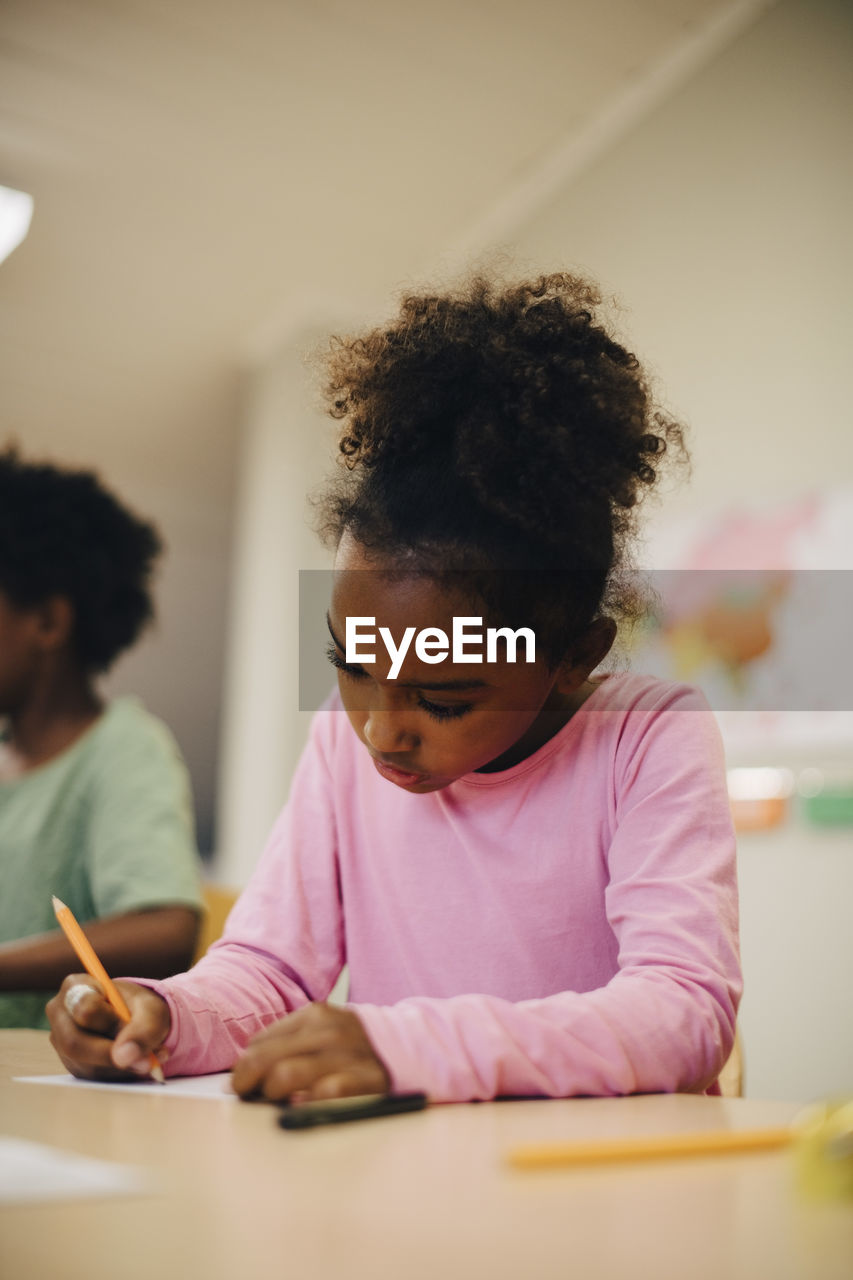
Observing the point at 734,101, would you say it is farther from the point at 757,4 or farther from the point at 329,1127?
the point at 329,1127

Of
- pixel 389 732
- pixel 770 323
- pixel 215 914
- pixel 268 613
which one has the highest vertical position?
pixel 770 323

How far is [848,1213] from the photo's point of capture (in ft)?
1.20

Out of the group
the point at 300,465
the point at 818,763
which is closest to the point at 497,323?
the point at 818,763

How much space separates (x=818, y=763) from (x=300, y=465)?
2105 millimetres

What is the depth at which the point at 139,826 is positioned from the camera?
1256mm

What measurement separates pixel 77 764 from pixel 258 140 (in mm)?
1881

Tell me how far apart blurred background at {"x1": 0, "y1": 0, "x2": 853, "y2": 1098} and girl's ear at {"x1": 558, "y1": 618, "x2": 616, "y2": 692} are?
0.35 meters

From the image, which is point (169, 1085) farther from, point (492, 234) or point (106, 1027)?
point (492, 234)

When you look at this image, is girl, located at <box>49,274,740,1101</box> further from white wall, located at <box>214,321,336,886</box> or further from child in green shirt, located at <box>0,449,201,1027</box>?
white wall, located at <box>214,321,336,886</box>

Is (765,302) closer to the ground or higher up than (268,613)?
higher up

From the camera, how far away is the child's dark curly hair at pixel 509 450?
735 millimetres

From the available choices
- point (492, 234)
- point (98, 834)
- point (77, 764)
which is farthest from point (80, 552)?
point (492, 234)

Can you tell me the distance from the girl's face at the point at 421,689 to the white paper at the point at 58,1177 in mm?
351

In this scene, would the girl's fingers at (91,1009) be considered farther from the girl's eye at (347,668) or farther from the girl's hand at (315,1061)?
the girl's eye at (347,668)
